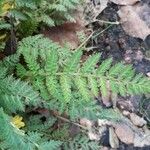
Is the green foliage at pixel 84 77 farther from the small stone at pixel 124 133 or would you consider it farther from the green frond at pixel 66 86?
the small stone at pixel 124 133

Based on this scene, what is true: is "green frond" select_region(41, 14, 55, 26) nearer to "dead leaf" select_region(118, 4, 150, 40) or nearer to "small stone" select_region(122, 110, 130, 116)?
"dead leaf" select_region(118, 4, 150, 40)

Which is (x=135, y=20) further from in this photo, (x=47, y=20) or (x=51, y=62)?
(x=51, y=62)

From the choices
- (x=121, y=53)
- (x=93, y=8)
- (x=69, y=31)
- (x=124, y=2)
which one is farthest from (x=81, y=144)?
(x=124, y=2)

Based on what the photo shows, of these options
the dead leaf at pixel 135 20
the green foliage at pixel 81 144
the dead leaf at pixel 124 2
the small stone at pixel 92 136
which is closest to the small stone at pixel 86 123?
the small stone at pixel 92 136

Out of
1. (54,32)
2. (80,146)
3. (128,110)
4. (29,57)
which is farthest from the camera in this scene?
(54,32)

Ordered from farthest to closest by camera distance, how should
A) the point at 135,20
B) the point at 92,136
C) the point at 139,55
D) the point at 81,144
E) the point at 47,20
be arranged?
the point at 135,20 < the point at 139,55 < the point at 47,20 < the point at 92,136 < the point at 81,144

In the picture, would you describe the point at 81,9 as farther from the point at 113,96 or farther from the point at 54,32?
the point at 113,96

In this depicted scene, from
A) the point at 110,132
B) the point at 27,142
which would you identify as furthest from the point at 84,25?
the point at 27,142
